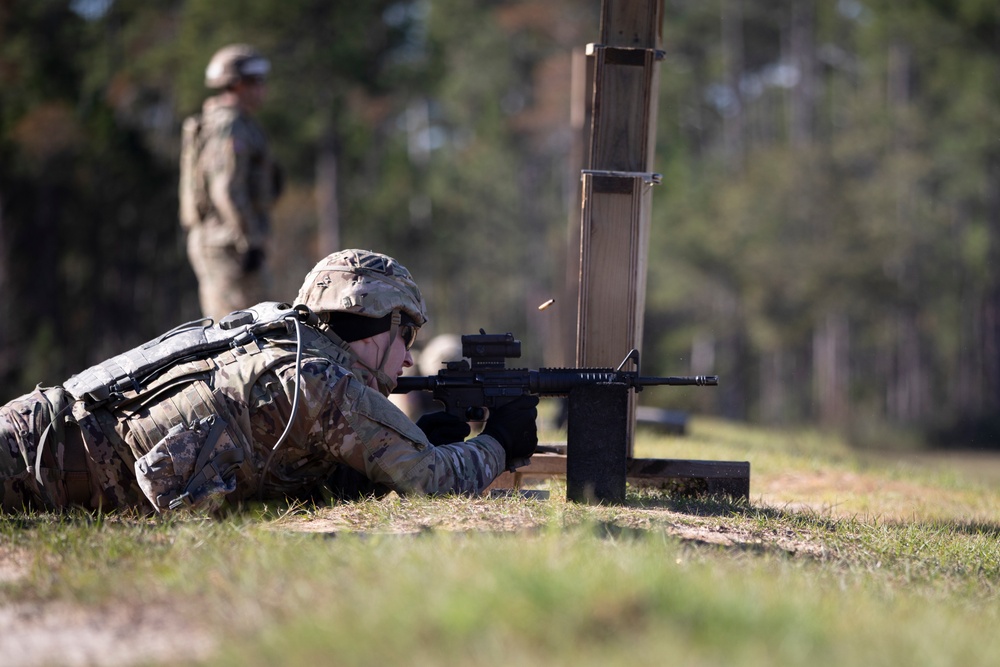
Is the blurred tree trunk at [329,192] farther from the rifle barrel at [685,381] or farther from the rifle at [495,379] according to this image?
the rifle barrel at [685,381]

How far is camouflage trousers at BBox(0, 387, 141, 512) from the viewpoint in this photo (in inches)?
201

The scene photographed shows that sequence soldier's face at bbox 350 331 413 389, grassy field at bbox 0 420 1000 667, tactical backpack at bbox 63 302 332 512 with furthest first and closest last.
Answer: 1. soldier's face at bbox 350 331 413 389
2. tactical backpack at bbox 63 302 332 512
3. grassy field at bbox 0 420 1000 667

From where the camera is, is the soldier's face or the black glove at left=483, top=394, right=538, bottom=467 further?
the black glove at left=483, top=394, right=538, bottom=467

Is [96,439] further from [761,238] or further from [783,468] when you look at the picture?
[761,238]

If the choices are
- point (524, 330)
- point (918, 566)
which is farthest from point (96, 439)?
point (524, 330)

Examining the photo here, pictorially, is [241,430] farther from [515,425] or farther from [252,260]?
[252,260]

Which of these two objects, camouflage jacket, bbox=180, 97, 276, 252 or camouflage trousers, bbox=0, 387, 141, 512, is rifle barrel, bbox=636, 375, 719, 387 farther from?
camouflage jacket, bbox=180, 97, 276, 252

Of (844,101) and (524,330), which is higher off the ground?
(844,101)

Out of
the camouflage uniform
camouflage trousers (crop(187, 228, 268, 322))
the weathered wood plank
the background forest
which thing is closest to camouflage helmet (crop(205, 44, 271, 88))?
camouflage trousers (crop(187, 228, 268, 322))

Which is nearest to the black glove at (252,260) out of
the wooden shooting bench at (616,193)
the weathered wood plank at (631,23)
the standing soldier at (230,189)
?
the standing soldier at (230,189)

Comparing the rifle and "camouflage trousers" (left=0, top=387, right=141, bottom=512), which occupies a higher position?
the rifle

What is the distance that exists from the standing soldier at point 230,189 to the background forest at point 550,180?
15312mm

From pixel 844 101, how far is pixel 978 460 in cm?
2318

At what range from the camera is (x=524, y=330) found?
4966 cm
